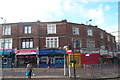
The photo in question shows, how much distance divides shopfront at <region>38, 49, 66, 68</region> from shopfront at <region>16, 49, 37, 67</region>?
49.4 inches

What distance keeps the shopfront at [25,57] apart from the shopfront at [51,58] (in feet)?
4.12

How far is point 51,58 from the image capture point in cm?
3006

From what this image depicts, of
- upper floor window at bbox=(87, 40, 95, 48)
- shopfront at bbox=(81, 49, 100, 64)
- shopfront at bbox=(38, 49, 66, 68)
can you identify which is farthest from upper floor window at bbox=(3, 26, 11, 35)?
upper floor window at bbox=(87, 40, 95, 48)

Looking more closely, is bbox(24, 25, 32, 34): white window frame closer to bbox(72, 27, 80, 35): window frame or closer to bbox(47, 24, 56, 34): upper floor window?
bbox(47, 24, 56, 34): upper floor window

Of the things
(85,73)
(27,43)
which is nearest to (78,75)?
(85,73)

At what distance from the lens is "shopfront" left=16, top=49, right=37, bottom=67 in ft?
97.9

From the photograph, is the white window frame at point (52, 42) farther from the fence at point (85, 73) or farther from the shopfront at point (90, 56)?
the fence at point (85, 73)

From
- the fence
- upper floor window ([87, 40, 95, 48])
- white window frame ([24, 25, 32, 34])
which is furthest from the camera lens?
upper floor window ([87, 40, 95, 48])

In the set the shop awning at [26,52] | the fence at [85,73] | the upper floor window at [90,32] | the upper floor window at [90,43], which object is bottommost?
the fence at [85,73]

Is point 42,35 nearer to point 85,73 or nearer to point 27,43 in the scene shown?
point 27,43

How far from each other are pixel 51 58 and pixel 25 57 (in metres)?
5.38

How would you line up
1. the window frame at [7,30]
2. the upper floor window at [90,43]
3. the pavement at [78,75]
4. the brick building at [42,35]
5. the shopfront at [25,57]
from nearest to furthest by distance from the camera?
the pavement at [78,75]
the shopfront at [25,57]
the brick building at [42,35]
the window frame at [7,30]
the upper floor window at [90,43]

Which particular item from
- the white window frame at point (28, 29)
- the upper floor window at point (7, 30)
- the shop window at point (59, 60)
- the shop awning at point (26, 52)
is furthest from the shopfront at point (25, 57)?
the upper floor window at point (7, 30)

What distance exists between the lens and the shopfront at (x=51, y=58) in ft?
96.1
